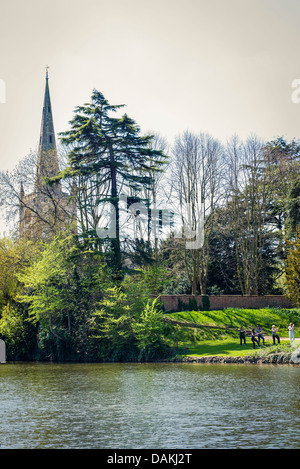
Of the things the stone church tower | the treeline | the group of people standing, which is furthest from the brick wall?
the stone church tower

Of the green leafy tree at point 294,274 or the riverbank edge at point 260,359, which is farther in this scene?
the green leafy tree at point 294,274

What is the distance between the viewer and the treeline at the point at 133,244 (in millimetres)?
35688

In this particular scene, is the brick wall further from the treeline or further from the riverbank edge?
the riverbank edge

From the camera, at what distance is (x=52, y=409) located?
17.2m

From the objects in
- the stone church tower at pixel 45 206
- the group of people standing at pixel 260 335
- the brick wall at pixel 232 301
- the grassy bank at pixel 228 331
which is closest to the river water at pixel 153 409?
the group of people standing at pixel 260 335

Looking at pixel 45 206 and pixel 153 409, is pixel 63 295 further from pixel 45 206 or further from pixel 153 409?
pixel 153 409

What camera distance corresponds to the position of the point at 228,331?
1505 inches

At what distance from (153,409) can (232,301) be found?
93.6 feet

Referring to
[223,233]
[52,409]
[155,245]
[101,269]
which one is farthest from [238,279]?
[52,409]

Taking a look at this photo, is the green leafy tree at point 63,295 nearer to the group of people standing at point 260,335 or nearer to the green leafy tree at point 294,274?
the group of people standing at point 260,335

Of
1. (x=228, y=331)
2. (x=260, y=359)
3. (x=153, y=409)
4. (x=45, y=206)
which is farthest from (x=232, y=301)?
(x=153, y=409)

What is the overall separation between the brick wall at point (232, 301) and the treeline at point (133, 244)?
1.76 m

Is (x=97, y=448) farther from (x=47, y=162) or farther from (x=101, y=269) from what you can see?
(x=47, y=162)
